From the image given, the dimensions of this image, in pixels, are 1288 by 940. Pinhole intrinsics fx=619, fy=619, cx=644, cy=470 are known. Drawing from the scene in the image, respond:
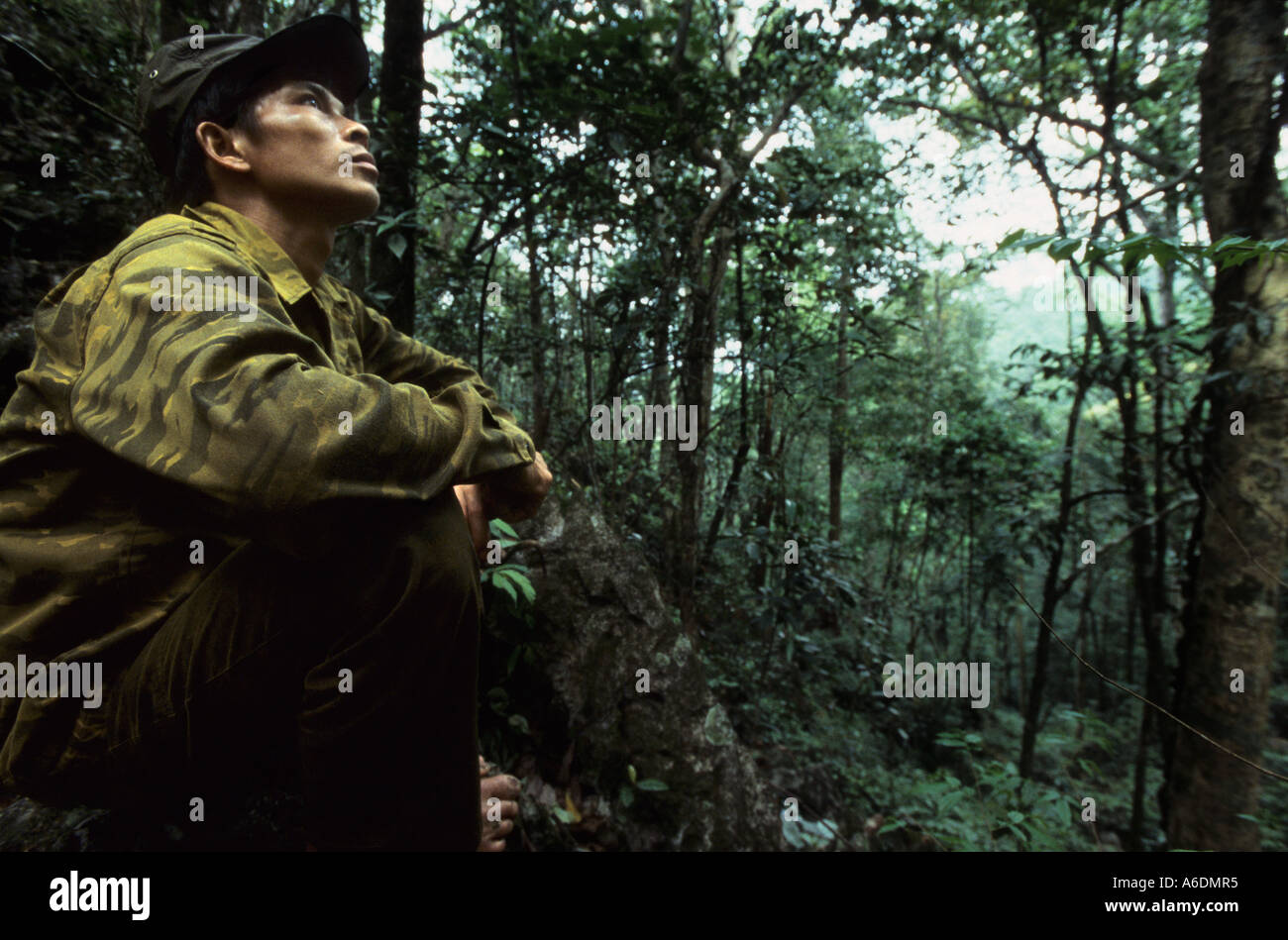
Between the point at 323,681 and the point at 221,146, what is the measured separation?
1398mm

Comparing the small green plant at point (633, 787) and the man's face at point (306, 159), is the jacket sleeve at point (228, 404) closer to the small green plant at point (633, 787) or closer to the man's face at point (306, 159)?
the man's face at point (306, 159)

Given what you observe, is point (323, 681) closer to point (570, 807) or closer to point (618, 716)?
point (570, 807)

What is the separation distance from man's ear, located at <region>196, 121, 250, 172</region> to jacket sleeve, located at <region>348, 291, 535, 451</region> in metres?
0.44

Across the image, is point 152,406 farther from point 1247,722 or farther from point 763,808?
point 1247,722

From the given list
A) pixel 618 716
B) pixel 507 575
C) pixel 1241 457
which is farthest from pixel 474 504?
pixel 1241 457

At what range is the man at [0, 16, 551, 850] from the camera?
1.09m

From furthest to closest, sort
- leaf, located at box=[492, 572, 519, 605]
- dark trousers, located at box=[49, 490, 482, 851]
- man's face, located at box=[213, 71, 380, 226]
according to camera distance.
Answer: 1. leaf, located at box=[492, 572, 519, 605]
2. man's face, located at box=[213, 71, 380, 226]
3. dark trousers, located at box=[49, 490, 482, 851]

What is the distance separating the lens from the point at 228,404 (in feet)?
3.53

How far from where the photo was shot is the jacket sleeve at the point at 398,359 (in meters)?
1.97

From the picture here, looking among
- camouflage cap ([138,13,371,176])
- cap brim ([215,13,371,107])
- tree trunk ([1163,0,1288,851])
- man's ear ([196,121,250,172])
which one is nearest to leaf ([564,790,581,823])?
man's ear ([196,121,250,172])

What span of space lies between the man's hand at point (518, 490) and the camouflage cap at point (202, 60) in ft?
4.26

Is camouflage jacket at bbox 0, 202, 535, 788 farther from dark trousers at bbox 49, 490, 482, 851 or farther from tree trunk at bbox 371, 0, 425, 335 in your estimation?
tree trunk at bbox 371, 0, 425, 335

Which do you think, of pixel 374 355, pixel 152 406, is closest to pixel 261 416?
pixel 152 406

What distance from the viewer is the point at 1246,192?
2998mm
